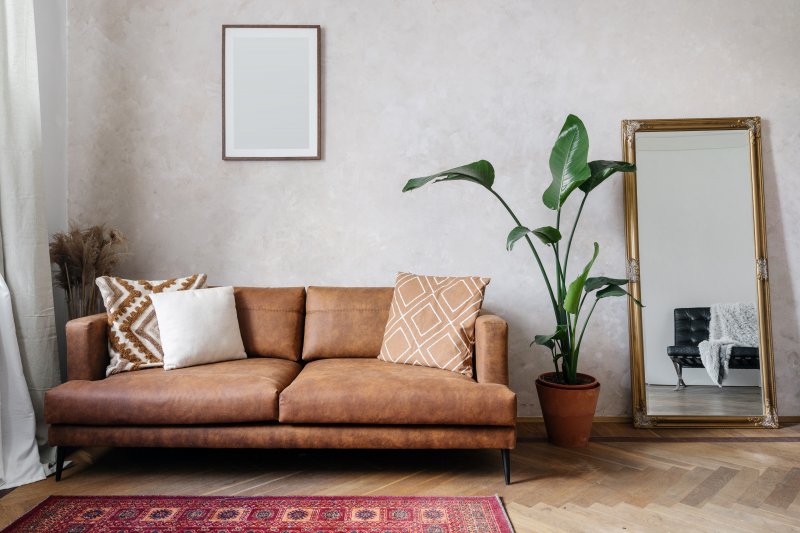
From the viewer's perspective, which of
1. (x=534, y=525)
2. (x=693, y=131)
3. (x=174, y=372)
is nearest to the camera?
(x=534, y=525)

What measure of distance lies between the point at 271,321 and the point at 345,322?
396 millimetres

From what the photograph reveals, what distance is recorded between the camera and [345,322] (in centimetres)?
263

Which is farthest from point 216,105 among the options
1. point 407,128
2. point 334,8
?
point 407,128

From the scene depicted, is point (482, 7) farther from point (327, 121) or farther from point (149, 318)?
point (149, 318)

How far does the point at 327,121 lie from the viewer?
9.75ft

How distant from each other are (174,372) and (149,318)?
1.14 feet

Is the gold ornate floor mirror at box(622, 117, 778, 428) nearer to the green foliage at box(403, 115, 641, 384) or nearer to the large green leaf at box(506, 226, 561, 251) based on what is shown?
the green foliage at box(403, 115, 641, 384)

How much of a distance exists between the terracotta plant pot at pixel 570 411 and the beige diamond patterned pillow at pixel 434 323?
515 mm

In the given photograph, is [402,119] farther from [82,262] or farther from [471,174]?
[82,262]

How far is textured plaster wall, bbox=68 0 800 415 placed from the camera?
9.69 feet

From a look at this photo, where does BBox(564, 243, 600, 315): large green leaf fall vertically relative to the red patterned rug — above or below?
above

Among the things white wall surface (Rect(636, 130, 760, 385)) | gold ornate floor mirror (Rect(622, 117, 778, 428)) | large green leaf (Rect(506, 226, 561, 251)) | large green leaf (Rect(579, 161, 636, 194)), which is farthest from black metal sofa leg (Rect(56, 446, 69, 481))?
white wall surface (Rect(636, 130, 760, 385))

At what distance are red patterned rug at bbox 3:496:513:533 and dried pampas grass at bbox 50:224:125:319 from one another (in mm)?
1090

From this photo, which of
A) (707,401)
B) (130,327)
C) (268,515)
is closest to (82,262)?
(130,327)
